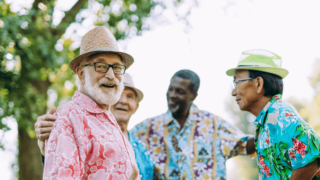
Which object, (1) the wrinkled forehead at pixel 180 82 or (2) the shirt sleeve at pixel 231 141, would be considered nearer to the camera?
(2) the shirt sleeve at pixel 231 141

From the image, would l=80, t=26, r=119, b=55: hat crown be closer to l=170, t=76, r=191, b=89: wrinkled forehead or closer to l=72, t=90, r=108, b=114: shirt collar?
l=72, t=90, r=108, b=114: shirt collar

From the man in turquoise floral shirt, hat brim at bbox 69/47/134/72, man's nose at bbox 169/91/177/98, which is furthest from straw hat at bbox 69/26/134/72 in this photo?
the man in turquoise floral shirt

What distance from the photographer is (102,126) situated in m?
2.27

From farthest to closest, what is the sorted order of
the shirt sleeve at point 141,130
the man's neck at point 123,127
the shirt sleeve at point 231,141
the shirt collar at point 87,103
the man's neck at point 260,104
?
the shirt sleeve at point 141,130, the shirt sleeve at point 231,141, the man's neck at point 123,127, the man's neck at point 260,104, the shirt collar at point 87,103

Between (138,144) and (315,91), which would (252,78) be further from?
(315,91)

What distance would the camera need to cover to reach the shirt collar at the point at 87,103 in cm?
230

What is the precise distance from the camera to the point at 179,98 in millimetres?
4441

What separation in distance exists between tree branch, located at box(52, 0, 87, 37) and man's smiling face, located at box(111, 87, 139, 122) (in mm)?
4276

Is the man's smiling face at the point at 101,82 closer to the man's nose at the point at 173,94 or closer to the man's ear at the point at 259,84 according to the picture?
the man's ear at the point at 259,84

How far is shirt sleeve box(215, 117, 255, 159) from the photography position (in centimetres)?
409

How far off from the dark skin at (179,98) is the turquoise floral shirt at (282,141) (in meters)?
1.53

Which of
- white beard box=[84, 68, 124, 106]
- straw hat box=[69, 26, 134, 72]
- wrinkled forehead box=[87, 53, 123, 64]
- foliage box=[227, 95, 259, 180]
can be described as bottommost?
foliage box=[227, 95, 259, 180]

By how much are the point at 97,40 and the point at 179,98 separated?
2.21 m

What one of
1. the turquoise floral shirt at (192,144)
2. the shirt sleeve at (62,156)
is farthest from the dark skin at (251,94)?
the shirt sleeve at (62,156)
